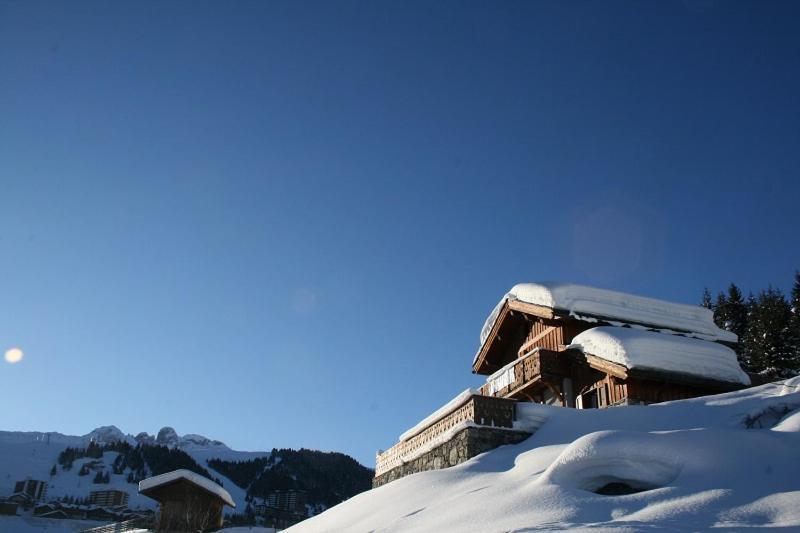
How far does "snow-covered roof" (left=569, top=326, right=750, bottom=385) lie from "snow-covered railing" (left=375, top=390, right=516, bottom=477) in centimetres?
506

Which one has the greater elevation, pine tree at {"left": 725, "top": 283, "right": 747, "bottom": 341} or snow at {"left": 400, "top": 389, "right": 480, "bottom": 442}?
pine tree at {"left": 725, "top": 283, "right": 747, "bottom": 341}

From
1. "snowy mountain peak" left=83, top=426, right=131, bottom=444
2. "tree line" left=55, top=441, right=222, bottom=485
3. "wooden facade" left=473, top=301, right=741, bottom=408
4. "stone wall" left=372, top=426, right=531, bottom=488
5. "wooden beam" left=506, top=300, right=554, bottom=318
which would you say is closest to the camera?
"stone wall" left=372, top=426, right=531, bottom=488

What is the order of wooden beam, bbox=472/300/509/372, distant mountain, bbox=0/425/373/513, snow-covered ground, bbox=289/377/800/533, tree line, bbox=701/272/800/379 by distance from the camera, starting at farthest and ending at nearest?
1. distant mountain, bbox=0/425/373/513
2. tree line, bbox=701/272/800/379
3. wooden beam, bbox=472/300/509/372
4. snow-covered ground, bbox=289/377/800/533

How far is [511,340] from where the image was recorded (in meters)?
26.7

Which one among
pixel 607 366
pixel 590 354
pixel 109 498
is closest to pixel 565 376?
pixel 590 354

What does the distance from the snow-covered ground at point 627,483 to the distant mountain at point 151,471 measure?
183 ft

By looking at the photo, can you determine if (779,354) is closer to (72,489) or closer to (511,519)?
(511,519)

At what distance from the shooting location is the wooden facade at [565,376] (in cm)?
1848

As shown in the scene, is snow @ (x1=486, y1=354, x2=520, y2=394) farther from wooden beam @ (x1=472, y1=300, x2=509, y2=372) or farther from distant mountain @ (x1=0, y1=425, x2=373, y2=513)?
distant mountain @ (x1=0, y1=425, x2=373, y2=513)

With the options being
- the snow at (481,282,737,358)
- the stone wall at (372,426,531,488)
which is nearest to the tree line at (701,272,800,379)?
the snow at (481,282,737,358)

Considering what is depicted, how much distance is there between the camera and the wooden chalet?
18562 millimetres

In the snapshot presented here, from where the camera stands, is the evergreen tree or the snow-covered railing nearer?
the snow-covered railing

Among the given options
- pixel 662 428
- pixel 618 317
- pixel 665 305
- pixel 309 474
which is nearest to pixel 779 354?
pixel 665 305

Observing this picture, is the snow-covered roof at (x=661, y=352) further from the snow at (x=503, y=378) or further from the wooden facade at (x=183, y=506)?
the wooden facade at (x=183, y=506)
